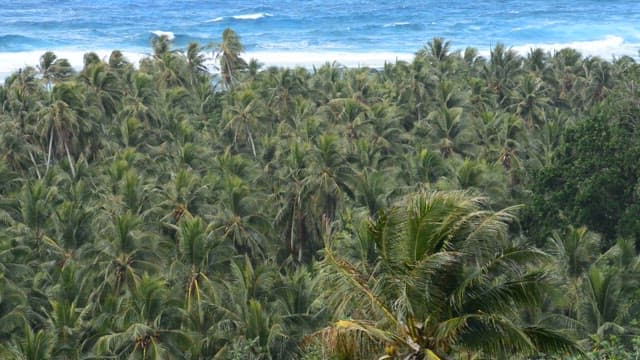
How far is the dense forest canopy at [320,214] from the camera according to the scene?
636 inches

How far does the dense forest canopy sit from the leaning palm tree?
0.04 meters

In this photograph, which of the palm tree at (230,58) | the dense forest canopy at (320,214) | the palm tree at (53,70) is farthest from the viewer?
the palm tree at (230,58)

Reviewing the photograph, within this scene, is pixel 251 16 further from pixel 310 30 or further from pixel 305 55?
pixel 305 55

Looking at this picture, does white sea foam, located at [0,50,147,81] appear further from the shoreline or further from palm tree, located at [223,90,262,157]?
palm tree, located at [223,90,262,157]

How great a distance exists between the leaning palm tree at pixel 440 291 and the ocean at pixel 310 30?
131892mm

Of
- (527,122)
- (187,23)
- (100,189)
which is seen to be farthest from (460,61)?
(187,23)

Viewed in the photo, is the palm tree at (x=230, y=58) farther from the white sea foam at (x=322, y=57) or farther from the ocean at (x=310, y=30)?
the ocean at (x=310, y=30)

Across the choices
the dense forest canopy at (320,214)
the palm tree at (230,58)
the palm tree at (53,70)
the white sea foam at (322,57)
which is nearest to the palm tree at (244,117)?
the dense forest canopy at (320,214)

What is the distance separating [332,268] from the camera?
1689 cm

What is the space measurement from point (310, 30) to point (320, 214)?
13823cm

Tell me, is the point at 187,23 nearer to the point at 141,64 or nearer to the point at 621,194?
the point at 141,64

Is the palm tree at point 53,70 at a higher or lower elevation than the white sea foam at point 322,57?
higher

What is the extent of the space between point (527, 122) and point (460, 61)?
16424 millimetres

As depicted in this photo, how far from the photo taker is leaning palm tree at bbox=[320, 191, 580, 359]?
15.7 meters
